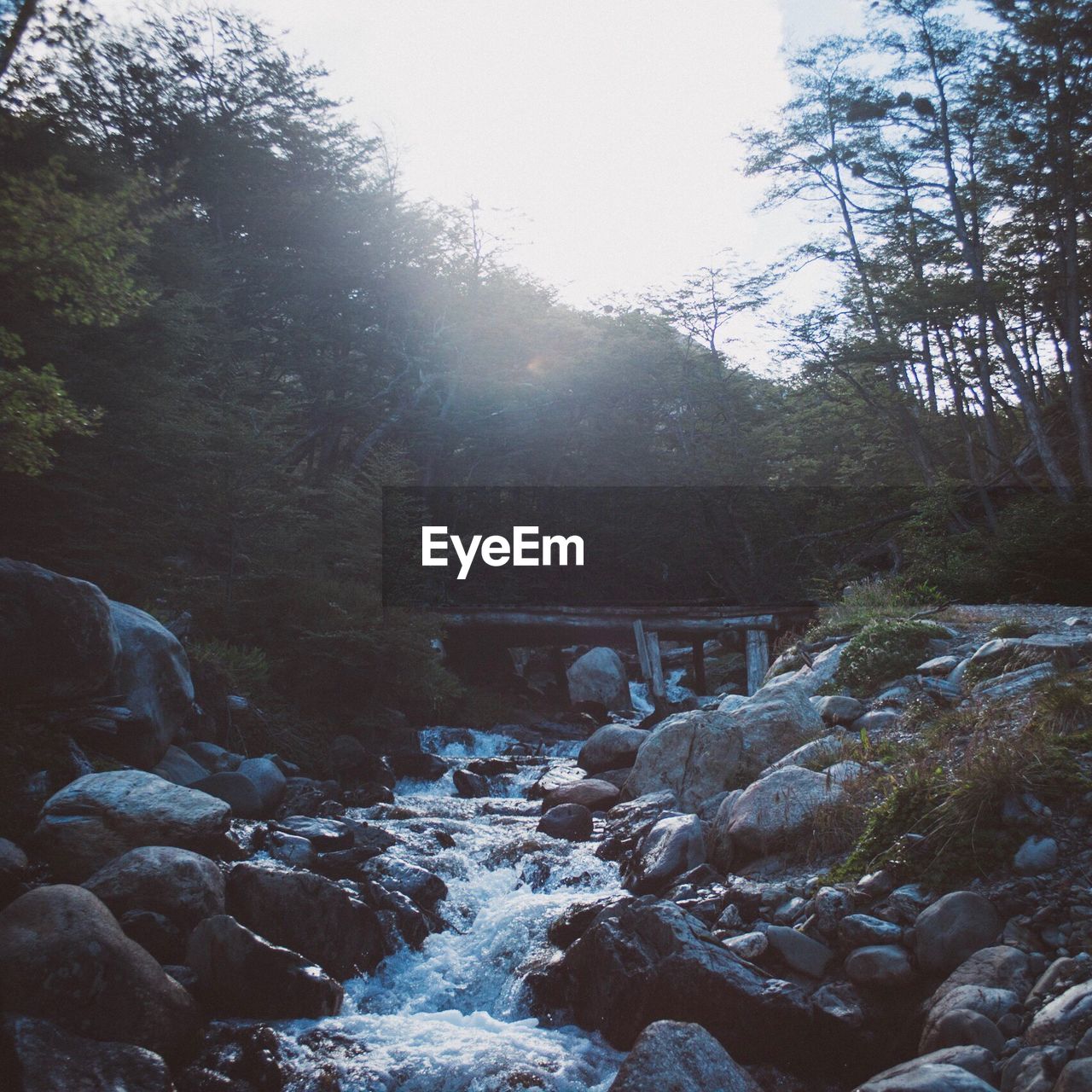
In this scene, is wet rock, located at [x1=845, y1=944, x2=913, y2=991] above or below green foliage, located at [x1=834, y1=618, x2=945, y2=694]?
below

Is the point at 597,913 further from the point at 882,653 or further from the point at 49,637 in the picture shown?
the point at 49,637

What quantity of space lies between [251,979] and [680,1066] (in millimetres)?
2483

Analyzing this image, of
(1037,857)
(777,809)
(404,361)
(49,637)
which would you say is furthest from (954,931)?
(404,361)

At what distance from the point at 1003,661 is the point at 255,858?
245 inches

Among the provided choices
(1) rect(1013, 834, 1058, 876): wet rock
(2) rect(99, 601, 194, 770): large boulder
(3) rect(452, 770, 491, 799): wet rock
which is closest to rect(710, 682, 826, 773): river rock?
(1) rect(1013, 834, 1058, 876): wet rock

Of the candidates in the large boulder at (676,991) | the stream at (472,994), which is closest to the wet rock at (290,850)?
the stream at (472,994)

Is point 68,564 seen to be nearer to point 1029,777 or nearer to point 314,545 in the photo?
point 314,545

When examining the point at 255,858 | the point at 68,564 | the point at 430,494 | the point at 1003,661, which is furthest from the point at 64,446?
the point at 430,494

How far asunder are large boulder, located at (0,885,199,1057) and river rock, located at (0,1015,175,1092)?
0.12 m

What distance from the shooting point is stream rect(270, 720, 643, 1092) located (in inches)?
165

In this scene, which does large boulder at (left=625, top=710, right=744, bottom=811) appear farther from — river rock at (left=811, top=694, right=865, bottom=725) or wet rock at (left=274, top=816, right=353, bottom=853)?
wet rock at (left=274, top=816, right=353, bottom=853)

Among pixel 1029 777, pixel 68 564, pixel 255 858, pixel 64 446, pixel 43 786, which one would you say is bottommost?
pixel 255 858

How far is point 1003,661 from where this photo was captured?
22.3 feet

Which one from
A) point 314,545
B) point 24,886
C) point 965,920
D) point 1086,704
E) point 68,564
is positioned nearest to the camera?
point 965,920
